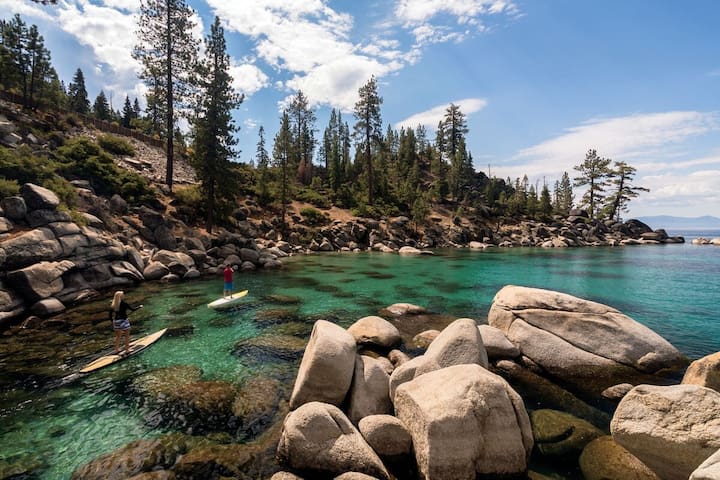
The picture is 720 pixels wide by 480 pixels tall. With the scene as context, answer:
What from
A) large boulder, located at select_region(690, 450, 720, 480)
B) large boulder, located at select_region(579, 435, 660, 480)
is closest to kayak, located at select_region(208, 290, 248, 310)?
large boulder, located at select_region(579, 435, 660, 480)

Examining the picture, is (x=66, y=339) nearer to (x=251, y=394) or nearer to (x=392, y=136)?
(x=251, y=394)

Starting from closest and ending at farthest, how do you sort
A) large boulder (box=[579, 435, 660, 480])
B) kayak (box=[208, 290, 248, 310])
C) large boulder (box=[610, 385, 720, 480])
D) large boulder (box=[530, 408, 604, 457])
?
1. large boulder (box=[610, 385, 720, 480])
2. large boulder (box=[579, 435, 660, 480])
3. large boulder (box=[530, 408, 604, 457])
4. kayak (box=[208, 290, 248, 310])

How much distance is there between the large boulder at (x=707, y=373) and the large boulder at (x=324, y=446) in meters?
8.20

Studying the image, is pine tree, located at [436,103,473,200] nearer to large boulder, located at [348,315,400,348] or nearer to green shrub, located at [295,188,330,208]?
green shrub, located at [295,188,330,208]

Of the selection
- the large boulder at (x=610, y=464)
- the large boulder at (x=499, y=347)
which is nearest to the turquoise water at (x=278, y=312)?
the large boulder at (x=499, y=347)

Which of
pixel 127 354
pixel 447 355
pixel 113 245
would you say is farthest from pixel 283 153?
pixel 447 355

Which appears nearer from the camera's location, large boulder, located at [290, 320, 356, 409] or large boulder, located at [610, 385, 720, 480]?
large boulder, located at [610, 385, 720, 480]

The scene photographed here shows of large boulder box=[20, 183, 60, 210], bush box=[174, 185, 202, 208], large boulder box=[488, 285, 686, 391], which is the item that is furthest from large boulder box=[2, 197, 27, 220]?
large boulder box=[488, 285, 686, 391]

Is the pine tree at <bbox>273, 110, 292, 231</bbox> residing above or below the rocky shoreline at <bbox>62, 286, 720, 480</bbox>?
above

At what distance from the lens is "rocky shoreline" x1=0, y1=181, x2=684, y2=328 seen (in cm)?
1572

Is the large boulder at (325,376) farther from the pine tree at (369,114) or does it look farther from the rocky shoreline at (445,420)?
the pine tree at (369,114)

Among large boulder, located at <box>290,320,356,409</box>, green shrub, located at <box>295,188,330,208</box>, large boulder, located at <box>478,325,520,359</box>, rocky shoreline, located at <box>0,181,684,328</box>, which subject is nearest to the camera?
large boulder, located at <box>290,320,356,409</box>

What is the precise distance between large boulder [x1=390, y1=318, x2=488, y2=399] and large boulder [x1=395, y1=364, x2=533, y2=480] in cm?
138

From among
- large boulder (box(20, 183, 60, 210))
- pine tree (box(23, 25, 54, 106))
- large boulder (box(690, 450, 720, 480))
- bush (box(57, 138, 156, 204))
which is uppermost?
pine tree (box(23, 25, 54, 106))
